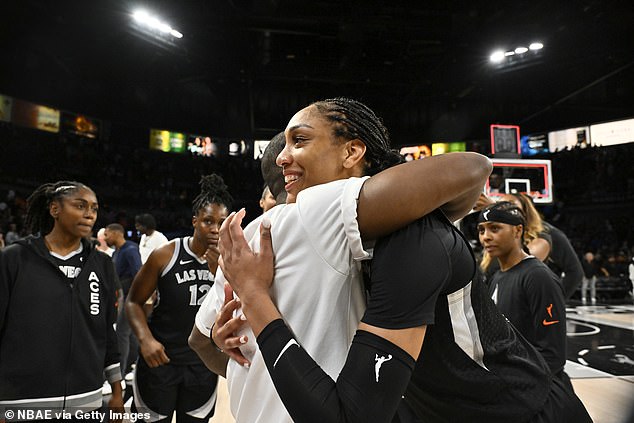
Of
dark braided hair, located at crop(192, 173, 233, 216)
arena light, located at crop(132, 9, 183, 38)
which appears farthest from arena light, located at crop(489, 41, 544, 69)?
dark braided hair, located at crop(192, 173, 233, 216)

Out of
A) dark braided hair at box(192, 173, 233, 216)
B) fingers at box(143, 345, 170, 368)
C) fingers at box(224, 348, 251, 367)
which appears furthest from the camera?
dark braided hair at box(192, 173, 233, 216)

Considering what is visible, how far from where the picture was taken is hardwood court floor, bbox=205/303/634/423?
165 inches

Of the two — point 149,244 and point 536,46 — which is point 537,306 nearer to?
point 149,244

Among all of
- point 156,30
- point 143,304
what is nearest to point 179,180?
point 156,30

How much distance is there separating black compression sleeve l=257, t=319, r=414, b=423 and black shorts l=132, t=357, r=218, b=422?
2.35 meters

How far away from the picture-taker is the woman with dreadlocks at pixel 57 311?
2.47 m

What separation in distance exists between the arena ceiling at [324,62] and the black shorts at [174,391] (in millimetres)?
11005

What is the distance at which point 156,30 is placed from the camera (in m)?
15.2

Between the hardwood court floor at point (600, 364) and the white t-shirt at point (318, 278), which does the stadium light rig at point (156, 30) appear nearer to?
the hardwood court floor at point (600, 364)

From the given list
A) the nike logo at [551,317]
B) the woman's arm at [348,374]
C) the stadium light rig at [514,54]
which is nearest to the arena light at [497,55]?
the stadium light rig at [514,54]

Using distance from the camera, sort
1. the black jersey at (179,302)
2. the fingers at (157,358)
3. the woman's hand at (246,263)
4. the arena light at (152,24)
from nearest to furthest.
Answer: the woman's hand at (246,263) → the fingers at (157,358) → the black jersey at (179,302) → the arena light at (152,24)

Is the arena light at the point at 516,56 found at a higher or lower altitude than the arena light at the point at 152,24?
lower

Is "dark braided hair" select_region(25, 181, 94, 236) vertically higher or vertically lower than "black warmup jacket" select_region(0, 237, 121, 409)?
higher

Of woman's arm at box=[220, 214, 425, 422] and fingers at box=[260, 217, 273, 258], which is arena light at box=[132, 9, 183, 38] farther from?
woman's arm at box=[220, 214, 425, 422]
